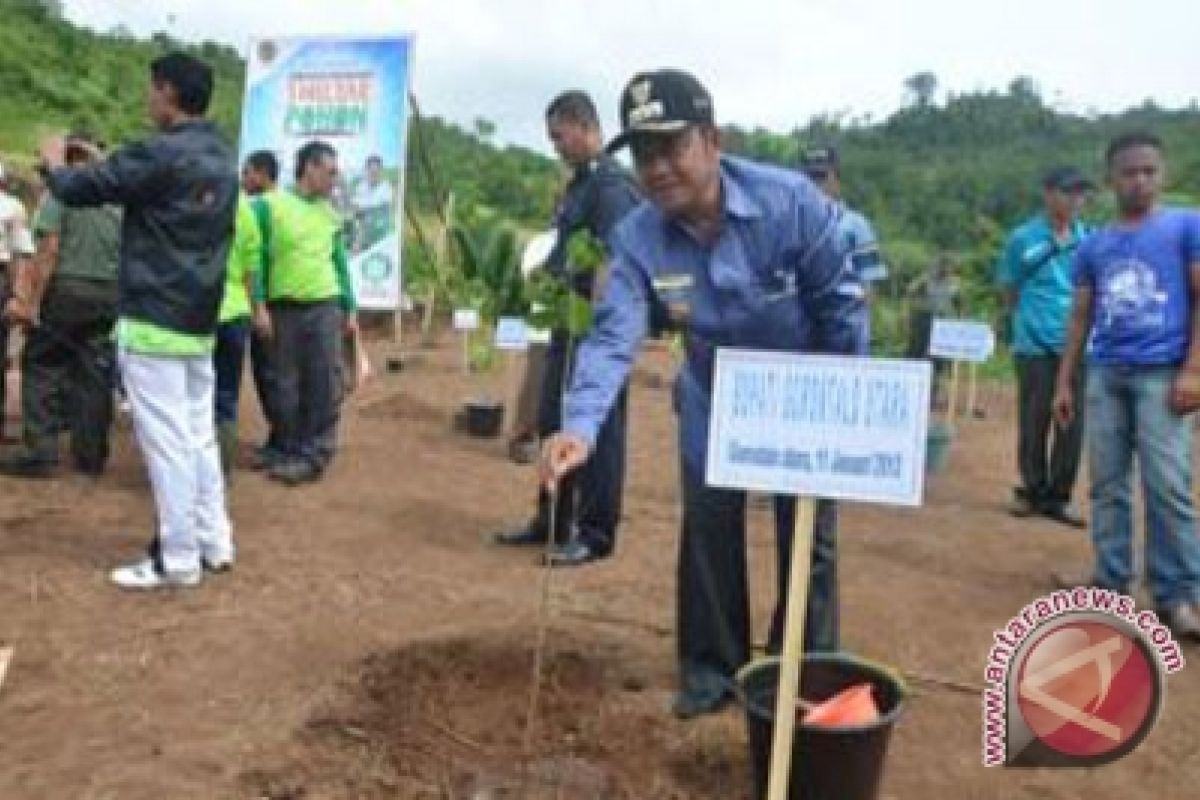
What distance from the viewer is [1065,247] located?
24.4 ft

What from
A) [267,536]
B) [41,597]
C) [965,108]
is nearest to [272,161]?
[267,536]

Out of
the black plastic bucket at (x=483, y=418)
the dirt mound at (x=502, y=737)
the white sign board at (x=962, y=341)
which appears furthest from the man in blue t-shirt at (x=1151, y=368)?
the black plastic bucket at (x=483, y=418)

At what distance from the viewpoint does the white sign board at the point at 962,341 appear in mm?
9219

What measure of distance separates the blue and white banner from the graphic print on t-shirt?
19.2ft

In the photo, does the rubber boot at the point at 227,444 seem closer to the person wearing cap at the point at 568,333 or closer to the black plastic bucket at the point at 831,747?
the person wearing cap at the point at 568,333

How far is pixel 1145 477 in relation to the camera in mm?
5285

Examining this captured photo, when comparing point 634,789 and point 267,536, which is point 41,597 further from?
point 634,789

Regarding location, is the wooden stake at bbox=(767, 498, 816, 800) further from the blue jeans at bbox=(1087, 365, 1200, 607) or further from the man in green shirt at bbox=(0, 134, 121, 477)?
the man in green shirt at bbox=(0, 134, 121, 477)

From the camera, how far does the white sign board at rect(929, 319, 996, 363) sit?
9.22 metres

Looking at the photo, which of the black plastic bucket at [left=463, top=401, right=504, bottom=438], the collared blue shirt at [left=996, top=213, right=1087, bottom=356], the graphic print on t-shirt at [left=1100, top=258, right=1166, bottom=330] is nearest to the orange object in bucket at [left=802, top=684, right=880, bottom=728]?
the graphic print on t-shirt at [left=1100, top=258, right=1166, bottom=330]

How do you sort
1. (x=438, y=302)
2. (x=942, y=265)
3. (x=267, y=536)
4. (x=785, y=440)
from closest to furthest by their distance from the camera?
(x=785, y=440)
(x=267, y=536)
(x=942, y=265)
(x=438, y=302)

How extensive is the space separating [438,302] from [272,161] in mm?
8451

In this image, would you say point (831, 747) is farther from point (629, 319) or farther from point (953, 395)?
point (953, 395)

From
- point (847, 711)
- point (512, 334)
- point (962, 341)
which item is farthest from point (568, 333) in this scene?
point (962, 341)
